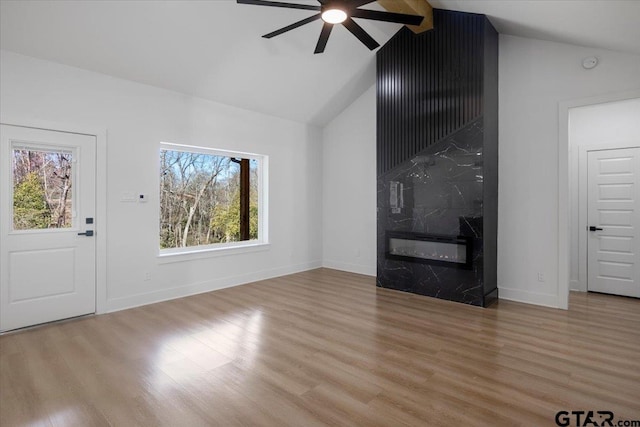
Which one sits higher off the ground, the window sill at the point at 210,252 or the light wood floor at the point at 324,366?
the window sill at the point at 210,252

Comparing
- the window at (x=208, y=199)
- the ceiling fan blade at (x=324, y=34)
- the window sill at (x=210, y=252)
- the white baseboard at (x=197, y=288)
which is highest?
the ceiling fan blade at (x=324, y=34)

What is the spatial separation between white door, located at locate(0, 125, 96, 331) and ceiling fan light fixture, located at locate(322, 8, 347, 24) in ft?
10.1

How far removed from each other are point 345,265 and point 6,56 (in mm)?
5554

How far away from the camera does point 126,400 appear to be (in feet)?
7.37

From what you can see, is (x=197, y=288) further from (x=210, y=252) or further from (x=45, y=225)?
(x=45, y=225)

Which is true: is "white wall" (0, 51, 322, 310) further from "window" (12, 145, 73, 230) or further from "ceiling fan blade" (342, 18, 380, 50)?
"ceiling fan blade" (342, 18, 380, 50)

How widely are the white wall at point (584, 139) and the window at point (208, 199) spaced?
A: 499cm

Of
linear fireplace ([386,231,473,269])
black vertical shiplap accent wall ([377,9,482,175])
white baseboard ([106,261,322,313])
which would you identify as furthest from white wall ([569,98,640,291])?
white baseboard ([106,261,322,313])

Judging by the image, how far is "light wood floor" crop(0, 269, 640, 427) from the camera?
2.12m

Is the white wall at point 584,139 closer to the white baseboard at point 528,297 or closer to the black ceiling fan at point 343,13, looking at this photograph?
the white baseboard at point 528,297

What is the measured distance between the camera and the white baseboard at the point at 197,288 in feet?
13.7

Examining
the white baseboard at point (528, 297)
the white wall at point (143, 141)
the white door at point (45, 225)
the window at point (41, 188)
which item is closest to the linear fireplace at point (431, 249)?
the white baseboard at point (528, 297)

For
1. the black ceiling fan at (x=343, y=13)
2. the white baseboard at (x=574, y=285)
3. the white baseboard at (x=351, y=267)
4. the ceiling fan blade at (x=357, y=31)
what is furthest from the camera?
the white baseboard at (x=351, y=267)

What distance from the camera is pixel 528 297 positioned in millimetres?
4379
